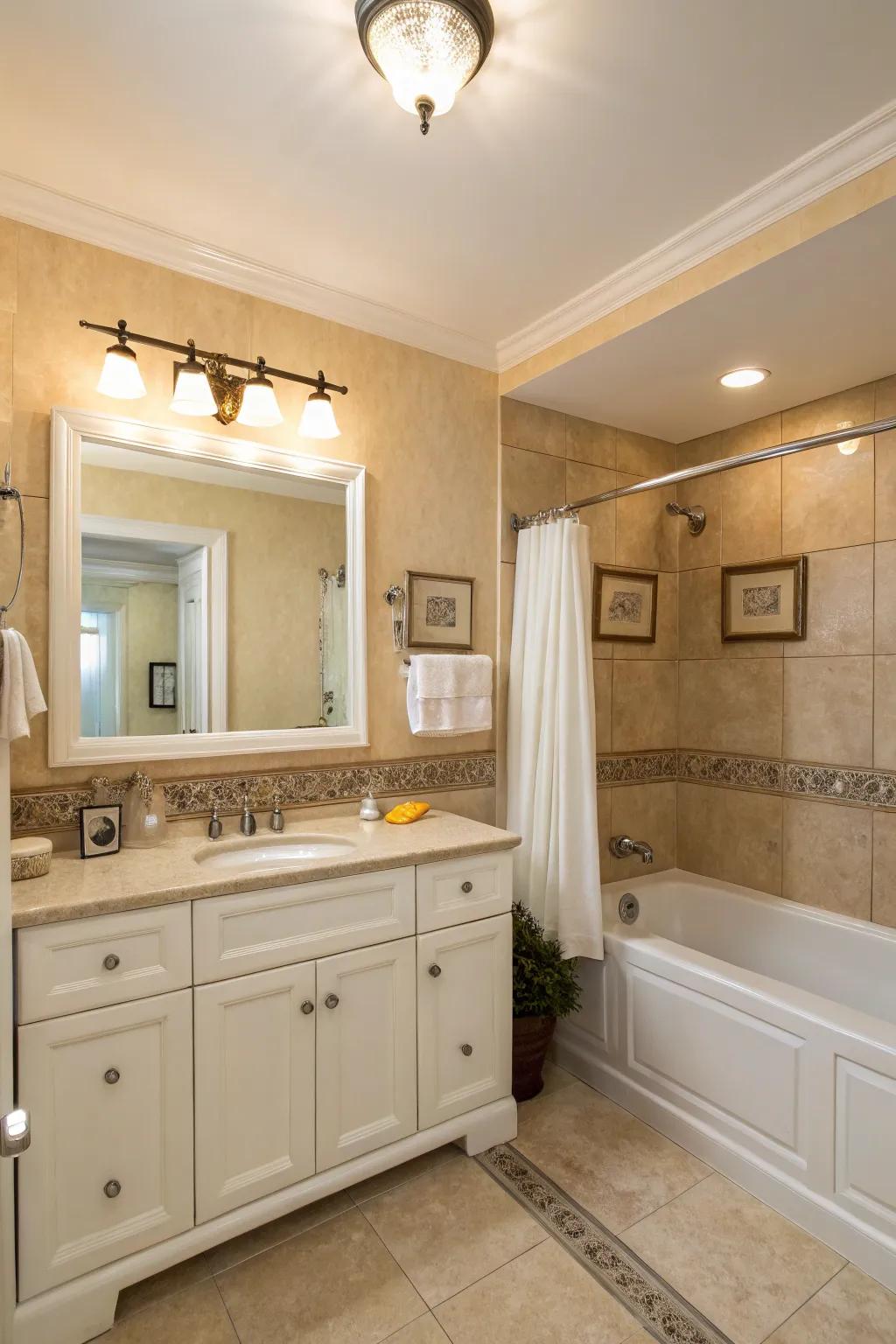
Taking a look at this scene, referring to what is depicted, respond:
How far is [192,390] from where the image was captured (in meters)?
1.89

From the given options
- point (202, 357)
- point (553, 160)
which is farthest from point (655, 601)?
point (202, 357)

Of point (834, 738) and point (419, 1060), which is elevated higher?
point (834, 738)

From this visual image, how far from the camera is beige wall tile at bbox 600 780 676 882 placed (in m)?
2.93

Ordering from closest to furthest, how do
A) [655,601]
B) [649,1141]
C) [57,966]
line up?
[57,966]
[649,1141]
[655,601]

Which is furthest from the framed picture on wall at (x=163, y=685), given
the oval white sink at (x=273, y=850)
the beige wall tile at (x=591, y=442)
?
the beige wall tile at (x=591, y=442)

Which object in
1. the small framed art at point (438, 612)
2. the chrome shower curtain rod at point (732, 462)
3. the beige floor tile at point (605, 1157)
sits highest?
the chrome shower curtain rod at point (732, 462)

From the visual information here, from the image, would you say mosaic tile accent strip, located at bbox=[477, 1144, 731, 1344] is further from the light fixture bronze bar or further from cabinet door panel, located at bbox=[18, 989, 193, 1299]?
the light fixture bronze bar

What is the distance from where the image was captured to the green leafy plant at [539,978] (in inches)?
89.4

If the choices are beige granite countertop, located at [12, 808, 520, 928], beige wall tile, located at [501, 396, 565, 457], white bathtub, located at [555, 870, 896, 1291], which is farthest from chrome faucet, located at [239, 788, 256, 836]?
beige wall tile, located at [501, 396, 565, 457]

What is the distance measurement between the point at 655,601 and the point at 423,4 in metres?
2.24

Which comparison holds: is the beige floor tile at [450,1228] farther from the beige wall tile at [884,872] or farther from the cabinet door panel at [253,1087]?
the beige wall tile at [884,872]

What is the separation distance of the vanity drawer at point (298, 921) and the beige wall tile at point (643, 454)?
199 centimetres

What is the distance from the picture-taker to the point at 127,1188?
4.95ft

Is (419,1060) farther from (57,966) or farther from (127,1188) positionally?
(57,966)
